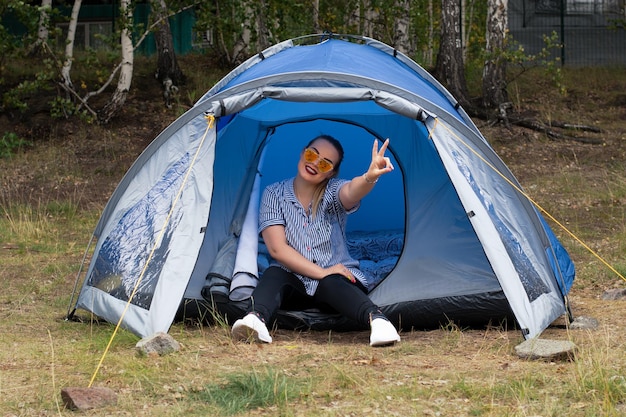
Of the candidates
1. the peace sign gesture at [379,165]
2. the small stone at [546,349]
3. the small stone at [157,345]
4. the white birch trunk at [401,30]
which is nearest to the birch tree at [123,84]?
the white birch trunk at [401,30]

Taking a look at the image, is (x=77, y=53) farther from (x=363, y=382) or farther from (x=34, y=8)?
(x=363, y=382)

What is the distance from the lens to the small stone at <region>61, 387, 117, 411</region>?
406 centimetres

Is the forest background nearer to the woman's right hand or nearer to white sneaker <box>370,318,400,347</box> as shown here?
white sneaker <box>370,318,400,347</box>

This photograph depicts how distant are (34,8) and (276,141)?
5.59 meters

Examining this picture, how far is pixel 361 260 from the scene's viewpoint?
6910 millimetres

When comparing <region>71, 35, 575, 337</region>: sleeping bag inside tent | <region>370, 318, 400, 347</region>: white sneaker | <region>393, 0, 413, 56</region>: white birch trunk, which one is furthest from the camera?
<region>393, 0, 413, 56</region>: white birch trunk

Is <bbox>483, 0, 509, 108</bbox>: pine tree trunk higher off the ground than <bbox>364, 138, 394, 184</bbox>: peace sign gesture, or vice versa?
<bbox>483, 0, 509, 108</bbox>: pine tree trunk

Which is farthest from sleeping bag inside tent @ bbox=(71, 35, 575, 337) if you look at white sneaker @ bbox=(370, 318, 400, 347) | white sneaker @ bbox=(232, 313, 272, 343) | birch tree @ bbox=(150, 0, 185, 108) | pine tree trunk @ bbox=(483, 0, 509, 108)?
birch tree @ bbox=(150, 0, 185, 108)

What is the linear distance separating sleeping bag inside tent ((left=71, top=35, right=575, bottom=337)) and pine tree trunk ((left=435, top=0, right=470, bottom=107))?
6.47 meters

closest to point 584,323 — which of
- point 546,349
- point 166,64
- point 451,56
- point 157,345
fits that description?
point 546,349

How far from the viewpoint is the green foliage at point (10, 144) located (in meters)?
12.3

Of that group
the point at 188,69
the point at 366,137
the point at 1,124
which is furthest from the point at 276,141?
the point at 188,69

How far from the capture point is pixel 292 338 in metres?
5.55

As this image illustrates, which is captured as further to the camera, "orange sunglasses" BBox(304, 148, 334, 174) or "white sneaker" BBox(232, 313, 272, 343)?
"orange sunglasses" BBox(304, 148, 334, 174)
